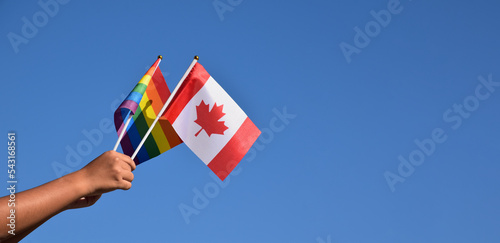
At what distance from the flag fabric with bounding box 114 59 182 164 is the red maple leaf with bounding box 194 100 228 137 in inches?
13.1

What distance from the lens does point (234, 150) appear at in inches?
206

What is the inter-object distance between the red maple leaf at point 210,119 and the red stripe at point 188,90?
16 centimetres

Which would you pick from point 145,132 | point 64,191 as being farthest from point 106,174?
point 145,132

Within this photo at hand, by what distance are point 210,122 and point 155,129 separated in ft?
1.93

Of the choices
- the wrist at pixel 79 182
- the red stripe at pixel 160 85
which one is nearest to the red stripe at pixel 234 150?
the red stripe at pixel 160 85

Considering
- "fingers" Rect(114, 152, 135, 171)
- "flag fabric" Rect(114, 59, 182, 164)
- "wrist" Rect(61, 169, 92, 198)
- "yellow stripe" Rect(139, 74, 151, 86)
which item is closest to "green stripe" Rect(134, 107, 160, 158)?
"flag fabric" Rect(114, 59, 182, 164)

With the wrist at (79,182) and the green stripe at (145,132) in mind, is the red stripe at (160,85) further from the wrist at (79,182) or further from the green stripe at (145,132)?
the wrist at (79,182)

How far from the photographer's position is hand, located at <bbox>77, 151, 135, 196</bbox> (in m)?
2.41

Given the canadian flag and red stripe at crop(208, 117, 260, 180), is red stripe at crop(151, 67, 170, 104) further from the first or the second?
red stripe at crop(208, 117, 260, 180)

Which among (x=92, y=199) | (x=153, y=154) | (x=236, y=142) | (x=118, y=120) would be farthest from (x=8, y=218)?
(x=236, y=142)

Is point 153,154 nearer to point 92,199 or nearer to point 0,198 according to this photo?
point 92,199

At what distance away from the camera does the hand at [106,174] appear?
2.41 m

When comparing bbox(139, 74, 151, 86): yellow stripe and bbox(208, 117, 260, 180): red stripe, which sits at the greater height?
bbox(139, 74, 151, 86): yellow stripe

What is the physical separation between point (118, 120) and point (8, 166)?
1.23m
